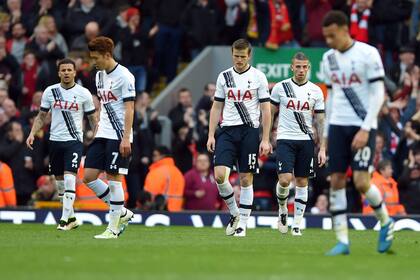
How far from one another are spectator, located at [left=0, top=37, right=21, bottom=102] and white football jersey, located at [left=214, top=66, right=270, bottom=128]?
403 inches

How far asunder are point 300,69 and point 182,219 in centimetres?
476

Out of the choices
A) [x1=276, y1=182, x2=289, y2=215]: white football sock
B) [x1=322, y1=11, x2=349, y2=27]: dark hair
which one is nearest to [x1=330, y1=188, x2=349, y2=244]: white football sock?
[x1=322, y1=11, x2=349, y2=27]: dark hair

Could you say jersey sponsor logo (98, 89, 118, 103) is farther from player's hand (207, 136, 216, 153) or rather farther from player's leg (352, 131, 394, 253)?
player's leg (352, 131, 394, 253)

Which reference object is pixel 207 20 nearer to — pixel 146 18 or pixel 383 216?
Result: pixel 146 18

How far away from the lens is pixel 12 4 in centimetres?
2950

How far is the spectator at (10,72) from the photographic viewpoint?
27891mm

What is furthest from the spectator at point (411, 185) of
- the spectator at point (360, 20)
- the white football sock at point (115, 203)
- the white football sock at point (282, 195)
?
the white football sock at point (115, 203)

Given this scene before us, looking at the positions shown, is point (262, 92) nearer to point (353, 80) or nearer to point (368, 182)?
point (353, 80)

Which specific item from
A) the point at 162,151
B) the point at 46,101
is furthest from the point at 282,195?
the point at 162,151

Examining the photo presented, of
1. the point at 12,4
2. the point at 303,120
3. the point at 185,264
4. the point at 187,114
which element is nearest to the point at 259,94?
the point at 303,120

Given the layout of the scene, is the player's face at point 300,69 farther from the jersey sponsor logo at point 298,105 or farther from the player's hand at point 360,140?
the player's hand at point 360,140

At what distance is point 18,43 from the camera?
2883cm

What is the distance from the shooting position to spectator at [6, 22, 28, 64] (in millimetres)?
28672

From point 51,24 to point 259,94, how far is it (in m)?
10.1
